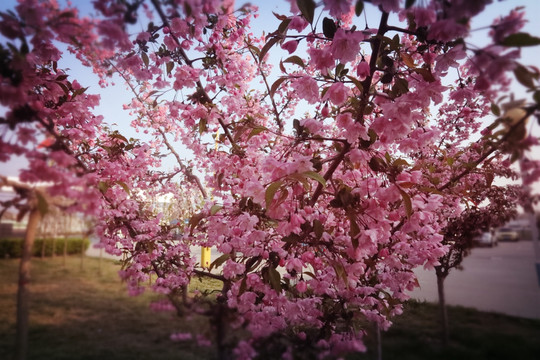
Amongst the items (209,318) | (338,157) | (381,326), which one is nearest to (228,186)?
(338,157)

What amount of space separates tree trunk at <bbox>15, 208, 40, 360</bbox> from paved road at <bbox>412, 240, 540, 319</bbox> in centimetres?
267

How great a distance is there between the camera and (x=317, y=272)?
193cm


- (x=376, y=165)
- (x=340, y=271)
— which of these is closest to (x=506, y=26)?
(x=376, y=165)

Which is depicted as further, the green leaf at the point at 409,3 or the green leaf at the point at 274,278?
the green leaf at the point at 274,278

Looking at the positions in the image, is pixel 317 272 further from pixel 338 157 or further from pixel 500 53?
pixel 500 53

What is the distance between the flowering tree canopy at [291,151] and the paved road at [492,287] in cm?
128

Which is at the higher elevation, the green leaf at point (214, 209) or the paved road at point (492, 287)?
the green leaf at point (214, 209)

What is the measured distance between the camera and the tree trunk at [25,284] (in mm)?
758

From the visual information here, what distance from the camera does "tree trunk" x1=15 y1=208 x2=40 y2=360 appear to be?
0.76 m

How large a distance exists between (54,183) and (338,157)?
3.40 feet

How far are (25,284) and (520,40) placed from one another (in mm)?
→ 1322

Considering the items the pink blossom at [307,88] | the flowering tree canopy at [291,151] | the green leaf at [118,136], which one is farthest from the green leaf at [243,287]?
the green leaf at [118,136]

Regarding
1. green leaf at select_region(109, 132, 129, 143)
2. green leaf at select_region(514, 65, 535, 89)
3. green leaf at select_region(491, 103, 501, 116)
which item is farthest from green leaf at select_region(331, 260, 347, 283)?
green leaf at select_region(109, 132, 129, 143)

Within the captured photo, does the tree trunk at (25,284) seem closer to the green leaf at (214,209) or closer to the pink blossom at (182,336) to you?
the pink blossom at (182,336)
